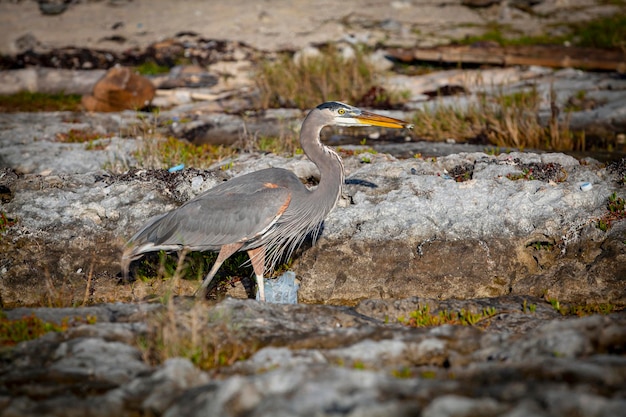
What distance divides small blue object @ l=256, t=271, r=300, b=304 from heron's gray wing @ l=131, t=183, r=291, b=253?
71 cm

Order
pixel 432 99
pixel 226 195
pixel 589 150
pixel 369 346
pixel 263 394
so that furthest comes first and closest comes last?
pixel 432 99
pixel 589 150
pixel 226 195
pixel 369 346
pixel 263 394

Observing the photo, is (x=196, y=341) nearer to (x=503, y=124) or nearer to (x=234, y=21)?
(x=503, y=124)

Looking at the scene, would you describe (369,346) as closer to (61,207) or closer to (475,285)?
(475,285)

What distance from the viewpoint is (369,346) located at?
4352mm

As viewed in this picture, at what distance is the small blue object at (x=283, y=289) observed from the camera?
679 cm

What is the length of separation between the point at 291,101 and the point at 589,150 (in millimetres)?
5071

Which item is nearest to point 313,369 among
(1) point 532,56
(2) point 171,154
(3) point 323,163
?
(3) point 323,163

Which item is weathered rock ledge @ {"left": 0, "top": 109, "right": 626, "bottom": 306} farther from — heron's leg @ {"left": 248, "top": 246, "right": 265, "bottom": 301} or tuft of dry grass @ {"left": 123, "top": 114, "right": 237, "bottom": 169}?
tuft of dry grass @ {"left": 123, "top": 114, "right": 237, "bottom": 169}

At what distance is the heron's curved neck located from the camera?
666 centimetres

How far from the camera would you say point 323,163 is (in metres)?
6.68

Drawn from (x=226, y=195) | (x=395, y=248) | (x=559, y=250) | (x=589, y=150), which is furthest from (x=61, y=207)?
(x=589, y=150)

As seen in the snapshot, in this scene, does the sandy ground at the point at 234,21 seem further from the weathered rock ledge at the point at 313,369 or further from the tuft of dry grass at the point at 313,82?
the weathered rock ledge at the point at 313,369

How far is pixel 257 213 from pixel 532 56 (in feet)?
30.1

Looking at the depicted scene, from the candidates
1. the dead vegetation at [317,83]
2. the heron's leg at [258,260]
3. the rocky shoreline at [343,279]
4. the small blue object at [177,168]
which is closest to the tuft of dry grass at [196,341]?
the rocky shoreline at [343,279]
